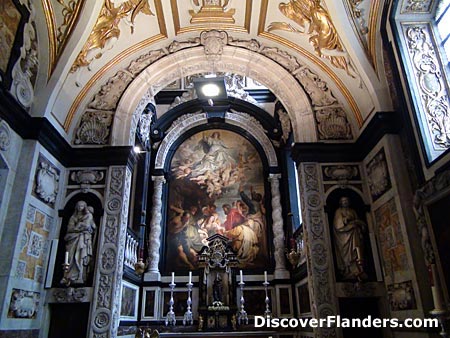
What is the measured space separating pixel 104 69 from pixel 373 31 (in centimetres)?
545

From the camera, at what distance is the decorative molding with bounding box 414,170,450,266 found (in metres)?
4.92

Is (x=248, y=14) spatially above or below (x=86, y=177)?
above

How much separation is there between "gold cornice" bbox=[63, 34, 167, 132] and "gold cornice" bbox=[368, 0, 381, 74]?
168 inches

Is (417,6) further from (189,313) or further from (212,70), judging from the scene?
(189,313)

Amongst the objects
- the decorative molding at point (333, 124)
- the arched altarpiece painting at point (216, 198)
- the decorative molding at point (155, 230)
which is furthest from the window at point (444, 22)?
the decorative molding at point (155, 230)

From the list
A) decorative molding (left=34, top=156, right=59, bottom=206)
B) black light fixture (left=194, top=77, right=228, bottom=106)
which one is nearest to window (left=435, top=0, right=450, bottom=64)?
black light fixture (left=194, top=77, right=228, bottom=106)

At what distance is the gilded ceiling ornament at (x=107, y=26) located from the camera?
7.10 m

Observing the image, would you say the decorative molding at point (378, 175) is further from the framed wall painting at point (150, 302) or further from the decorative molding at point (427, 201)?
the framed wall painting at point (150, 302)

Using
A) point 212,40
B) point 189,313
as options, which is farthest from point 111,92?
point 189,313

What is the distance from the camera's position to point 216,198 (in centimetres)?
1187

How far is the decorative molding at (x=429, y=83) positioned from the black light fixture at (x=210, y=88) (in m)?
5.65

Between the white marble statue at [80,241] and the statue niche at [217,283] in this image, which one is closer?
the white marble statue at [80,241]

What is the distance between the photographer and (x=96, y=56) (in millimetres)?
7633

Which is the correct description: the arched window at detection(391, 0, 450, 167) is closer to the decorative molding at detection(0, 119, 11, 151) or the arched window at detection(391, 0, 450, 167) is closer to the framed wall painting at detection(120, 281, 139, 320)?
the decorative molding at detection(0, 119, 11, 151)
